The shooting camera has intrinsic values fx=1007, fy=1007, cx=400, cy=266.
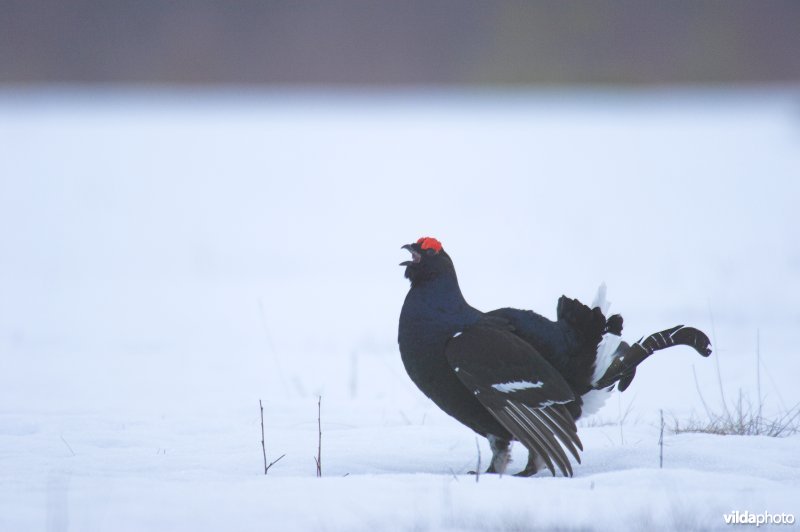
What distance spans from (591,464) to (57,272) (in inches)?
370

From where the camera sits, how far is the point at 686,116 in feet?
73.6

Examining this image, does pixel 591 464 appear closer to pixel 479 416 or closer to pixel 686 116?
pixel 479 416

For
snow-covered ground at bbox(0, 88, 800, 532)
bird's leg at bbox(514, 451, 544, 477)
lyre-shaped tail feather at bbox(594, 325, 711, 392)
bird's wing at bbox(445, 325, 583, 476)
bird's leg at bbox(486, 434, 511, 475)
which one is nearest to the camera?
snow-covered ground at bbox(0, 88, 800, 532)

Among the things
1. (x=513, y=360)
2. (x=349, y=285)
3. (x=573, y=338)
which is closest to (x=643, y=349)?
(x=573, y=338)

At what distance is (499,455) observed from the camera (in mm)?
3924

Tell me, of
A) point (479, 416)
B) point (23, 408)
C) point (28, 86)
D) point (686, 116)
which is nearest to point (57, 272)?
point (23, 408)

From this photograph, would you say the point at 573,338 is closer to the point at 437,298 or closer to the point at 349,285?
the point at 437,298

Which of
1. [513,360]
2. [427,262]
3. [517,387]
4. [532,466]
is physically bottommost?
Answer: [532,466]

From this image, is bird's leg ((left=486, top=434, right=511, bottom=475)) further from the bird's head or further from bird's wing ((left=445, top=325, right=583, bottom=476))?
the bird's head

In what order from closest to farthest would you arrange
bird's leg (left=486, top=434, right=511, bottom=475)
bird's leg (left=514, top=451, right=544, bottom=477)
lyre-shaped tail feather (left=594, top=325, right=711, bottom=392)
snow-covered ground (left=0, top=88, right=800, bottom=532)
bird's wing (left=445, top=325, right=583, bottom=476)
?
snow-covered ground (left=0, top=88, right=800, bottom=532) → bird's wing (left=445, top=325, right=583, bottom=476) → bird's leg (left=514, top=451, right=544, bottom=477) → bird's leg (left=486, top=434, right=511, bottom=475) → lyre-shaped tail feather (left=594, top=325, right=711, bottom=392)

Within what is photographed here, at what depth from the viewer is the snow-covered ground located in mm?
3160

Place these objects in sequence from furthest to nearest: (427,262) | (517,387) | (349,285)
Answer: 1. (349,285)
2. (427,262)
3. (517,387)

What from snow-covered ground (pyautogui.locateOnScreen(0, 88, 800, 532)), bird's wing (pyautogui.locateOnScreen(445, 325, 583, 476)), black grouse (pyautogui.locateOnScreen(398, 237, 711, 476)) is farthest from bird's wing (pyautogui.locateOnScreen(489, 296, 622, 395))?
snow-covered ground (pyautogui.locateOnScreen(0, 88, 800, 532))

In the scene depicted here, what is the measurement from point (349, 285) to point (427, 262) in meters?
7.14
